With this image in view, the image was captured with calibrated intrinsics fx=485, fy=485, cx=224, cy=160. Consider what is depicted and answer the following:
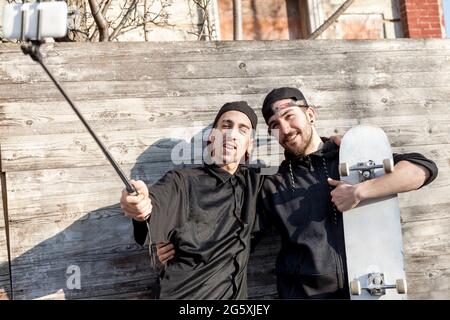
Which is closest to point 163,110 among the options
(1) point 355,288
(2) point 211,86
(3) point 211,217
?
(2) point 211,86

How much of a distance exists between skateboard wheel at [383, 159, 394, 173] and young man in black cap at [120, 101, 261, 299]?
695mm

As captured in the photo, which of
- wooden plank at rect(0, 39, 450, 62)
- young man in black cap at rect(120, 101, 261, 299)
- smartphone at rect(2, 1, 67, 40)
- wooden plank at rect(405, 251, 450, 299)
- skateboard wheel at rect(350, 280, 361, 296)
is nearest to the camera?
smartphone at rect(2, 1, 67, 40)

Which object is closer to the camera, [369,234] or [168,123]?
[369,234]

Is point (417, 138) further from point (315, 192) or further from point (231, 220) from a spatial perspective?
point (231, 220)

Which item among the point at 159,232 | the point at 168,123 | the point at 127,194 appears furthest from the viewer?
the point at 168,123

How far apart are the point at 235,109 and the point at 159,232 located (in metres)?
0.90

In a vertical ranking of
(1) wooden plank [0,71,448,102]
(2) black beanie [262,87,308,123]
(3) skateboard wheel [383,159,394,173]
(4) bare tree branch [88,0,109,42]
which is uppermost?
(4) bare tree branch [88,0,109,42]

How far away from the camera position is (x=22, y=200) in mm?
2754

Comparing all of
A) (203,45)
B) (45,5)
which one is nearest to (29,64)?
(203,45)

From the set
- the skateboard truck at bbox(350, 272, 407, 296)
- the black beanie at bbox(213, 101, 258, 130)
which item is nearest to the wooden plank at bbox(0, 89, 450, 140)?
the black beanie at bbox(213, 101, 258, 130)

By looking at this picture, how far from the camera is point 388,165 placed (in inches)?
102

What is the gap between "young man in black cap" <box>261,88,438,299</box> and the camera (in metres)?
2.56

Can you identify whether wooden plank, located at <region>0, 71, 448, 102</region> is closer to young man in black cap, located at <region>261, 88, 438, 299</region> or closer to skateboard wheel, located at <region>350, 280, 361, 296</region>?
young man in black cap, located at <region>261, 88, 438, 299</region>

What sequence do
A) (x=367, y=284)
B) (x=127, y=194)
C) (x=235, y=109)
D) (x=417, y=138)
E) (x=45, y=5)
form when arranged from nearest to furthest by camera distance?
(x=45, y=5) → (x=127, y=194) → (x=367, y=284) → (x=235, y=109) → (x=417, y=138)
